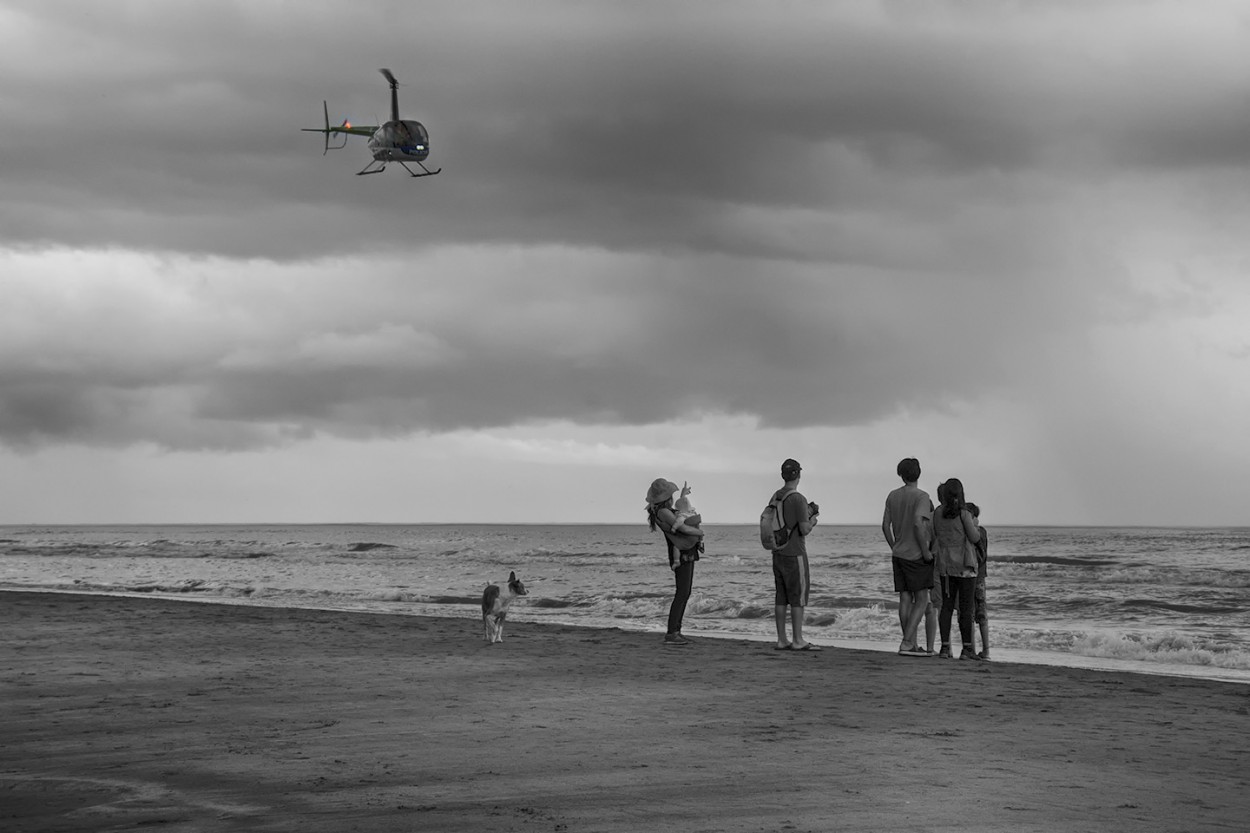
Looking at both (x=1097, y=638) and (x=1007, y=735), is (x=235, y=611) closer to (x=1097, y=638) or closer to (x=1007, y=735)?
(x=1097, y=638)

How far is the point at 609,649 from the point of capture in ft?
44.4

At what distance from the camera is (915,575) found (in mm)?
12469

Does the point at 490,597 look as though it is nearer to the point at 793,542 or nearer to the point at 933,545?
the point at 793,542

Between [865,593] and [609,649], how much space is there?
1820cm

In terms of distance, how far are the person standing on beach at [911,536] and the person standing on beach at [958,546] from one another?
0.14 meters

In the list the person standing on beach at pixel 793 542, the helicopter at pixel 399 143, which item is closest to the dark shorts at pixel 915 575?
the person standing on beach at pixel 793 542

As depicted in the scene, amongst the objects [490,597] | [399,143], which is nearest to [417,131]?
[399,143]

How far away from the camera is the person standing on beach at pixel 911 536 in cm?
1234

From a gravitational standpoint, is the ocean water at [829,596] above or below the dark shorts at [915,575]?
below

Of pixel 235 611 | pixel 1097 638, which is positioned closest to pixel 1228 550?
pixel 1097 638

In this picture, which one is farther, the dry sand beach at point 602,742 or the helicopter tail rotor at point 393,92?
the helicopter tail rotor at point 393,92

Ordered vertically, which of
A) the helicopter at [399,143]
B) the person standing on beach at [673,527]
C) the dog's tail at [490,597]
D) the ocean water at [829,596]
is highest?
the helicopter at [399,143]

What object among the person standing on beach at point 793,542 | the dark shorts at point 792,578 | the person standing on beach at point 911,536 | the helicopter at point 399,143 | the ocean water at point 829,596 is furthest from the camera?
the helicopter at point 399,143

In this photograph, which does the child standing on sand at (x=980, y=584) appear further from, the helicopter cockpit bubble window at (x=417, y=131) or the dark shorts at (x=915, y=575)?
the helicopter cockpit bubble window at (x=417, y=131)
